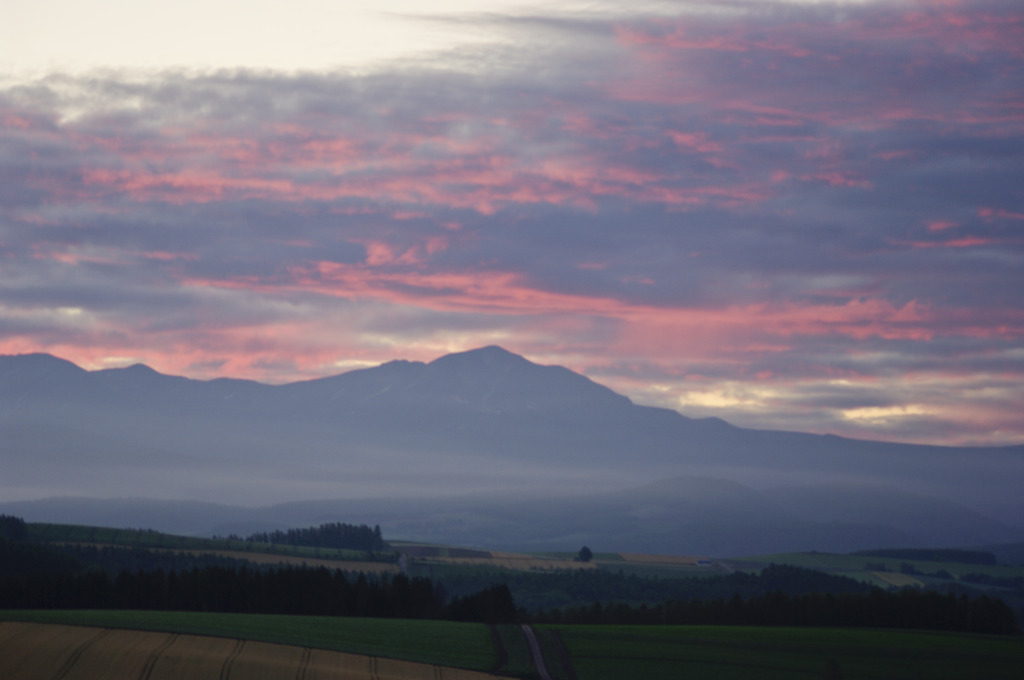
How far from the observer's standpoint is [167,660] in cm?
7394

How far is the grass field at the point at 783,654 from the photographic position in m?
87.6

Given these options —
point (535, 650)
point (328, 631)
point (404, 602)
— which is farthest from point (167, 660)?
point (404, 602)

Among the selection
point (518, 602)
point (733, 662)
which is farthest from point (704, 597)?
point (733, 662)

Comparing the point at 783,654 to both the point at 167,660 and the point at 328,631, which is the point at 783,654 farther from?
the point at 167,660

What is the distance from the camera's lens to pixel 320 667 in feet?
251

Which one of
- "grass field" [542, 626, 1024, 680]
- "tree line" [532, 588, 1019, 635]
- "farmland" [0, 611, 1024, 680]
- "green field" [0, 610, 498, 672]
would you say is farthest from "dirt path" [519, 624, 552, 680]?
"tree line" [532, 588, 1019, 635]

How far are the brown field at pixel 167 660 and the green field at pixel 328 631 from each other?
2.41m

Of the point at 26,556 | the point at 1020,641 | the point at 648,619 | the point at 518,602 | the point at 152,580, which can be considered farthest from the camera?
the point at 518,602

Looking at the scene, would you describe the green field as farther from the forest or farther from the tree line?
the tree line

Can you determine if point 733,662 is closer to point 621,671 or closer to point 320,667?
point 621,671

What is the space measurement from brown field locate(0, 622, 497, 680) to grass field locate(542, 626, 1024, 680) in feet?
A: 53.6

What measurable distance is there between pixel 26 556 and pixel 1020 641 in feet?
448

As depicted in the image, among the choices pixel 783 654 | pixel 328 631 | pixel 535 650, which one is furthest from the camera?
pixel 783 654

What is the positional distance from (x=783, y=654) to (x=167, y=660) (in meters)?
53.6
